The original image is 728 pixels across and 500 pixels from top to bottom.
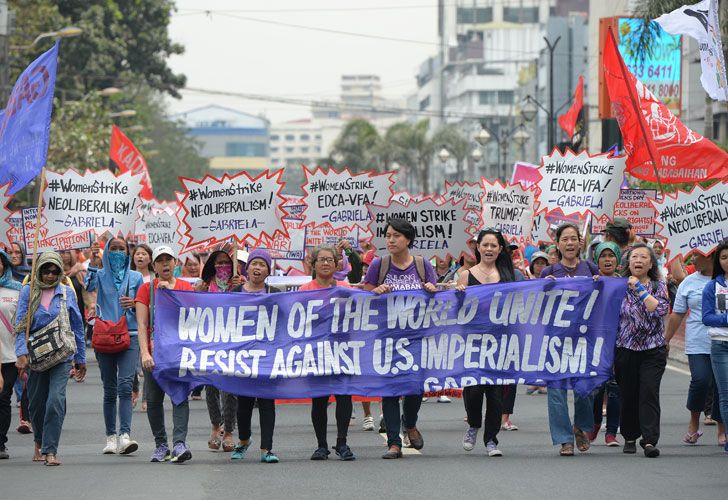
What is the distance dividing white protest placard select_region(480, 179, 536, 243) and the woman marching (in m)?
7.49

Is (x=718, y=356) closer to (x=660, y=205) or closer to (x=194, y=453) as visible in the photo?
(x=660, y=205)

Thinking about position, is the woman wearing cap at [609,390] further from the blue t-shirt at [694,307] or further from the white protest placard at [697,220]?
the white protest placard at [697,220]

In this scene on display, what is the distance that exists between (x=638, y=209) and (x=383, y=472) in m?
9.20

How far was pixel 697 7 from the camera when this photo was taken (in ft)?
51.8

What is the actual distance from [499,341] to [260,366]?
1.89 m

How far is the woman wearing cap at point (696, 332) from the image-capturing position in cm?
1217

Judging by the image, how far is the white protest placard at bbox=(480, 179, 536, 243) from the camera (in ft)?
64.4

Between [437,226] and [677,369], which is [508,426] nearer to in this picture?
[437,226]

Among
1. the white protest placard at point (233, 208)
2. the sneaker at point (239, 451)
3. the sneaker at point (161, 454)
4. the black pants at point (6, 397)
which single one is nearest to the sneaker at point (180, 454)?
the sneaker at point (161, 454)

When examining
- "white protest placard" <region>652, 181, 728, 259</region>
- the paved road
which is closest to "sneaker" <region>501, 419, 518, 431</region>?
the paved road

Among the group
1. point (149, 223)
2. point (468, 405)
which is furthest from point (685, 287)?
point (149, 223)

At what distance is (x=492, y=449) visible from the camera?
455 inches

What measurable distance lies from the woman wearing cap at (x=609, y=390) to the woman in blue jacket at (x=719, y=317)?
0.91 metres

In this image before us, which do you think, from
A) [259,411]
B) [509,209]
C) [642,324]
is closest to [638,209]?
[509,209]
